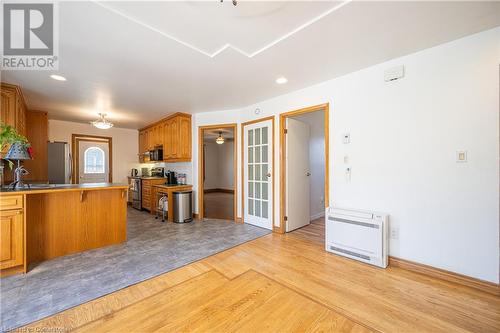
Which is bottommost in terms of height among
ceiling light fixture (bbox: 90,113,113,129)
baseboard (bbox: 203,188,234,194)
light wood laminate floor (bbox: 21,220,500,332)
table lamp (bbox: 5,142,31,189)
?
light wood laminate floor (bbox: 21,220,500,332)

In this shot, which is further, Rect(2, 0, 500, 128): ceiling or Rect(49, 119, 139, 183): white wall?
Rect(49, 119, 139, 183): white wall

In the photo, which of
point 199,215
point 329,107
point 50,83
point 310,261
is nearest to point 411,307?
point 310,261

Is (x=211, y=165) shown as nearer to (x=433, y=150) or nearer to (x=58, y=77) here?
(x=58, y=77)

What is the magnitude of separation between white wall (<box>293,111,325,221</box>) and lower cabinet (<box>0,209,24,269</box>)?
4452 millimetres

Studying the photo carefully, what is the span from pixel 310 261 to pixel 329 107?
219 cm

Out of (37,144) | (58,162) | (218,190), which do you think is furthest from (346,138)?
(218,190)

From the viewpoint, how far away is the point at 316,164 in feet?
15.2

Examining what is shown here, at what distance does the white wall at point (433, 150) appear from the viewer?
6.32 ft

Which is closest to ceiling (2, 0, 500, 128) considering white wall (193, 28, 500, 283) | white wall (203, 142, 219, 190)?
white wall (193, 28, 500, 283)

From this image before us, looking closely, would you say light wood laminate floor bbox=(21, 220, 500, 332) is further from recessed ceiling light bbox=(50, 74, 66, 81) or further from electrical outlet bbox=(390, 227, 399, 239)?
recessed ceiling light bbox=(50, 74, 66, 81)

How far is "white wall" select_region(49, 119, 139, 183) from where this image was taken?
5.48 meters

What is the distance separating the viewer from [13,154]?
240 cm

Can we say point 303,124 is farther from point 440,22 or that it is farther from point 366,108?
point 440,22

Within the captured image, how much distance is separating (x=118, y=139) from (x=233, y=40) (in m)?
5.97
